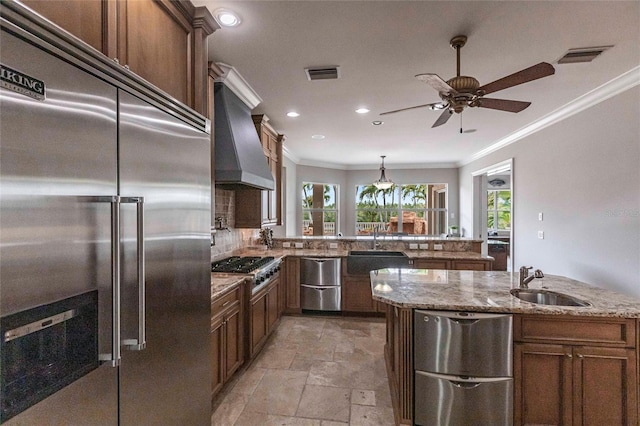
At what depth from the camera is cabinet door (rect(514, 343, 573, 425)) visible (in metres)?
1.82

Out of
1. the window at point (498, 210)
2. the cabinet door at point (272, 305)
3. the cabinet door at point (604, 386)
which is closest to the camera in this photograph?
the cabinet door at point (604, 386)

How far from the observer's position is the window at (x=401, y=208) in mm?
8641

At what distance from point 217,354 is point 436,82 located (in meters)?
2.50

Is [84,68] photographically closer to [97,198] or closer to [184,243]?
[97,198]

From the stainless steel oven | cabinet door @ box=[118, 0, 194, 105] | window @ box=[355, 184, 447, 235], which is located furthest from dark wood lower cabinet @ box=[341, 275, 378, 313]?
window @ box=[355, 184, 447, 235]

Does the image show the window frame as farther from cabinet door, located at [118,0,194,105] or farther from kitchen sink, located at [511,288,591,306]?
cabinet door, located at [118,0,194,105]

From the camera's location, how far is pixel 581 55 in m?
2.52

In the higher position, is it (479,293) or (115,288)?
(115,288)

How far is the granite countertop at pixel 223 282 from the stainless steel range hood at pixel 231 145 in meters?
0.85

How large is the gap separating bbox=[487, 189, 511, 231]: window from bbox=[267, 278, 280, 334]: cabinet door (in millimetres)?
7916

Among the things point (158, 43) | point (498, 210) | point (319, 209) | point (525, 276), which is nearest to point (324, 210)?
point (319, 209)

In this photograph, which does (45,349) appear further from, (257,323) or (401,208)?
(401,208)

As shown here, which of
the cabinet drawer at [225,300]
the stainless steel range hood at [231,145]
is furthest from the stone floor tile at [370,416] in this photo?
the stainless steel range hood at [231,145]

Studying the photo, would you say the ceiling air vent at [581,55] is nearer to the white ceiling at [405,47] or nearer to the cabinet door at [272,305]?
the white ceiling at [405,47]
